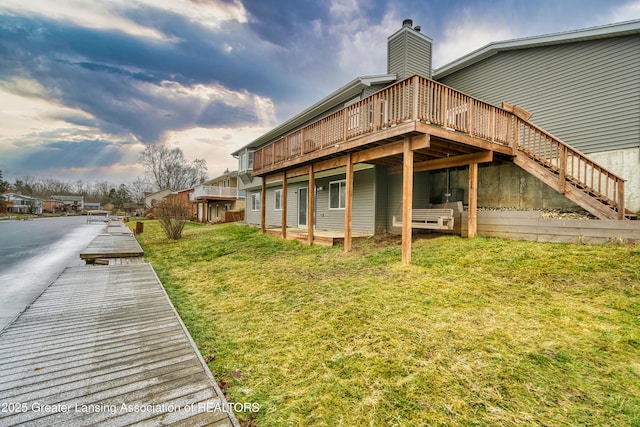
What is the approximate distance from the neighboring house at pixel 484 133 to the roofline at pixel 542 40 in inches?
1.2

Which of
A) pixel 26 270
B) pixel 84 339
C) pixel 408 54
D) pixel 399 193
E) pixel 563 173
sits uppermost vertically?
pixel 408 54

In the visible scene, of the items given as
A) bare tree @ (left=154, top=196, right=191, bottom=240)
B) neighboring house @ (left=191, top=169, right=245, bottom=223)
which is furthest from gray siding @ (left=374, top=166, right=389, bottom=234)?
neighboring house @ (left=191, top=169, right=245, bottom=223)

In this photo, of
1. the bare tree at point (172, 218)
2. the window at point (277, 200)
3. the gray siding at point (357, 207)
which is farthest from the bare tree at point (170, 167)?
the gray siding at point (357, 207)

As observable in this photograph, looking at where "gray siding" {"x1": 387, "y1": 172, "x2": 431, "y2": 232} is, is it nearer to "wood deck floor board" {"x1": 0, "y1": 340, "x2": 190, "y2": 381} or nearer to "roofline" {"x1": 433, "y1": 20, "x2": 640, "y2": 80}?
"roofline" {"x1": 433, "y1": 20, "x2": 640, "y2": 80}

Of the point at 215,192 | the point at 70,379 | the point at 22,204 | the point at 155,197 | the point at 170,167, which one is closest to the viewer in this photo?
the point at 70,379

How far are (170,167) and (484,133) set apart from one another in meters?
58.8

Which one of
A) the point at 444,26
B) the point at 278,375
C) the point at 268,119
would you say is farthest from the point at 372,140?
the point at 268,119

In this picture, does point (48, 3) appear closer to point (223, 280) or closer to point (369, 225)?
point (223, 280)

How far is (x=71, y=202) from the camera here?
80.4 m

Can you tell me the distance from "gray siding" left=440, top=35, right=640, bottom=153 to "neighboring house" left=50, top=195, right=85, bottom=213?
98510 mm

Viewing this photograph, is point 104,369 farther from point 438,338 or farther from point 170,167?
point 170,167

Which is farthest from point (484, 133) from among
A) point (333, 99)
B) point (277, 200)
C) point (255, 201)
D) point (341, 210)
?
point (255, 201)

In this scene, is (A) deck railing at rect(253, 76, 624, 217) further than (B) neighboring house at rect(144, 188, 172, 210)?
No

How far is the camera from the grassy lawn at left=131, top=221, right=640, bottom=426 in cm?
227
